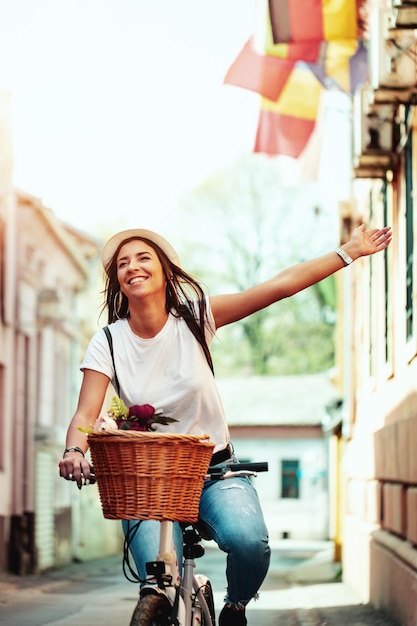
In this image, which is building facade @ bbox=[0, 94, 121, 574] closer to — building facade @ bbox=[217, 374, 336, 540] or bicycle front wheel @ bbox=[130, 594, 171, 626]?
bicycle front wheel @ bbox=[130, 594, 171, 626]

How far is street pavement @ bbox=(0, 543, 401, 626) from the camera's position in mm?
10961

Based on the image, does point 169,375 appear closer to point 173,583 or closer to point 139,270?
point 139,270

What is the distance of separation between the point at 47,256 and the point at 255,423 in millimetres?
25765

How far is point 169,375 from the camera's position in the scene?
4992mm

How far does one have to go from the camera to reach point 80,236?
2917cm

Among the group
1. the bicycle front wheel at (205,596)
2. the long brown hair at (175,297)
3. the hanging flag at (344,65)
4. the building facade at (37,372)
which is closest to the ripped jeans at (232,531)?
the bicycle front wheel at (205,596)

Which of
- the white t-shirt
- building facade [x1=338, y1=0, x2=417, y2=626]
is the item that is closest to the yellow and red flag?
building facade [x1=338, y1=0, x2=417, y2=626]

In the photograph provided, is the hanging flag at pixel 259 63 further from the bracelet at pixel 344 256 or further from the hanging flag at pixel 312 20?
the bracelet at pixel 344 256

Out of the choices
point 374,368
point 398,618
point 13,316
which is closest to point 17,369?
point 13,316

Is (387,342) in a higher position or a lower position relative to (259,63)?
lower

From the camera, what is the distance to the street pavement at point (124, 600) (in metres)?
11.0

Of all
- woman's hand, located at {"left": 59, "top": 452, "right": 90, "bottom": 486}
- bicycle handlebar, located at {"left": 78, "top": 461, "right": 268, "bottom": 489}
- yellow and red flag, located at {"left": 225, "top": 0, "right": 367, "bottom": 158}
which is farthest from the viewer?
yellow and red flag, located at {"left": 225, "top": 0, "right": 367, "bottom": 158}

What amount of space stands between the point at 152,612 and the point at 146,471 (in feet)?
1.57

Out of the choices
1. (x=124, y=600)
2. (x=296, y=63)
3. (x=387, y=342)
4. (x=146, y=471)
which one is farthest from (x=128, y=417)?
(x=296, y=63)
